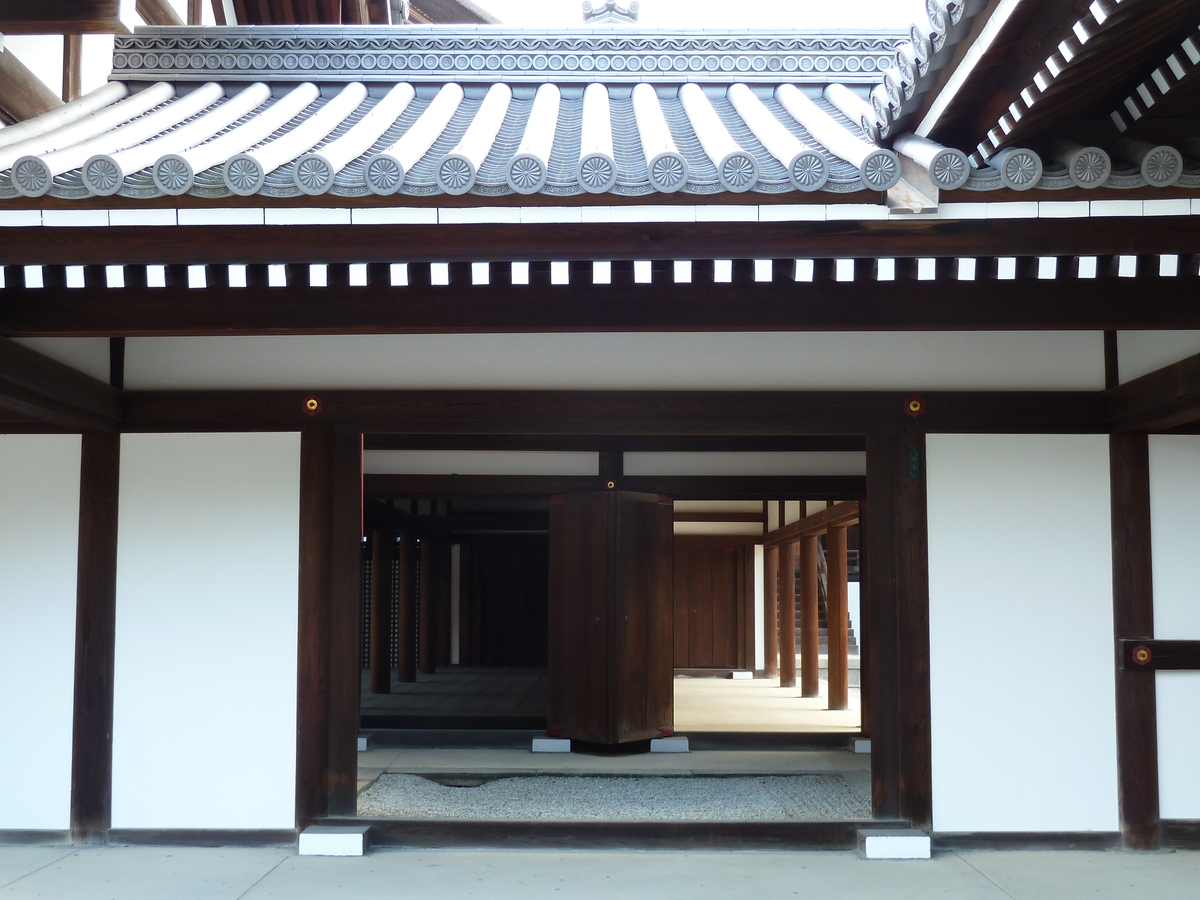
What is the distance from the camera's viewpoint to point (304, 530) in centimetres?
474

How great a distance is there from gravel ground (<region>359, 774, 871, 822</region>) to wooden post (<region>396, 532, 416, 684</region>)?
6.07m

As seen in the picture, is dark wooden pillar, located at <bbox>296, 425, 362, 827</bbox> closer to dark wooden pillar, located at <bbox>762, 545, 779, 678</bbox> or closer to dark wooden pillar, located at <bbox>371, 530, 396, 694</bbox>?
dark wooden pillar, located at <bbox>371, 530, 396, 694</bbox>

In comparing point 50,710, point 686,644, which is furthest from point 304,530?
point 686,644

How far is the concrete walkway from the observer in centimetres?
405

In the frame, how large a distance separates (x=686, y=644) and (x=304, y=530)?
10.2 metres

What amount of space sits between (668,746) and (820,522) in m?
3.43

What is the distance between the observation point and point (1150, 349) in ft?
14.9

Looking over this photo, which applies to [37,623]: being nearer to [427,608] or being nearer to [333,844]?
[333,844]

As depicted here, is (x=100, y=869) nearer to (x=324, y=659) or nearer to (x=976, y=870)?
(x=324, y=659)

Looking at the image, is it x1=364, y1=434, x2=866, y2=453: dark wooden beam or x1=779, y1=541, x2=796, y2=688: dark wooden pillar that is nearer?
x1=364, y1=434, x2=866, y2=453: dark wooden beam

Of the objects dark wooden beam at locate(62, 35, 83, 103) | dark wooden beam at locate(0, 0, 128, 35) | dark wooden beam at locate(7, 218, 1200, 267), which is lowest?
dark wooden beam at locate(7, 218, 1200, 267)

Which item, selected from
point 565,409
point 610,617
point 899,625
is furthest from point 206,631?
point 610,617

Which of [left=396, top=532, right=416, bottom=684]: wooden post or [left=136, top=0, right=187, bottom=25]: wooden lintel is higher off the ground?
[left=136, top=0, right=187, bottom=25]: wooden lintel

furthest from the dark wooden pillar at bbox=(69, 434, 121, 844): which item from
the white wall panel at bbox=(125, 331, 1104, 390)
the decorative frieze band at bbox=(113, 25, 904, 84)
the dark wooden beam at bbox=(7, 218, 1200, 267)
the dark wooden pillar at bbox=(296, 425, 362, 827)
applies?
the decorative frieze band at bbox=(113, 25, 904, 84)
